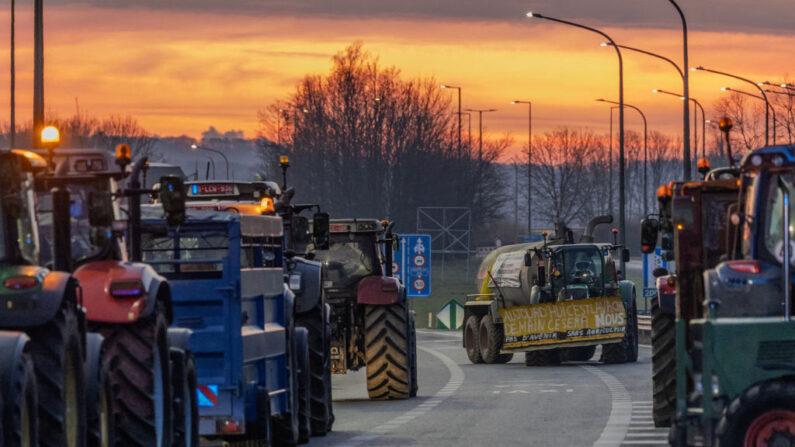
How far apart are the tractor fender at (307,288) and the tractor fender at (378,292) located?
555cm

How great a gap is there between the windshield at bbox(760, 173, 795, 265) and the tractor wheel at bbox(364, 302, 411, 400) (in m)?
12.9

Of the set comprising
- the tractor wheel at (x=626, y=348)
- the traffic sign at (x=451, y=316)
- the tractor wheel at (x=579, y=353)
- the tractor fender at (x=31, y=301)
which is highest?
the tractor fender at (x=31, y=301)

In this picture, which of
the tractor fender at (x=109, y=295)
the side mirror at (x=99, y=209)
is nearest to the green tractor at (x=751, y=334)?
the tractor fender at (x=109, y=295)

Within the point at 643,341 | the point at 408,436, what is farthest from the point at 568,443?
the point at 643,341

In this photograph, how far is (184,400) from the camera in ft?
45.9

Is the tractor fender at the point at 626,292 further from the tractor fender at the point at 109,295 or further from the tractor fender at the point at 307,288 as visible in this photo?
the tractor fender at the point at 109,295

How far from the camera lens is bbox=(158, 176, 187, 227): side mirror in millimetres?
13430

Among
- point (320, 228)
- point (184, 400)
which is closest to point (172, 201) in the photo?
point (184, 400)

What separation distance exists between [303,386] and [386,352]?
688cm

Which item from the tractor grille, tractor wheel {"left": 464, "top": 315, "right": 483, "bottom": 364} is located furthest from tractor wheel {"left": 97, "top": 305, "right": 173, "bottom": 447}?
tractor wheel {"left": 464, "top": 315, "right": 483, "bottom": 364}

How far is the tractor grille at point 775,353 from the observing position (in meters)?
12.6

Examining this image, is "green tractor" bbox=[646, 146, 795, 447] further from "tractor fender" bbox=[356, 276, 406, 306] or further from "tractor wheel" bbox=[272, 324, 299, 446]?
"tractor fender" bbox=[356, 276, 406, 306]

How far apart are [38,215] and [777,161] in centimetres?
556

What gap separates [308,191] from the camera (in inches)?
4461
